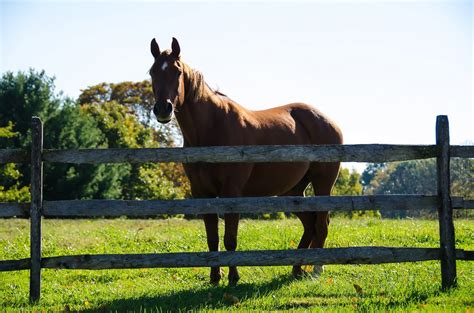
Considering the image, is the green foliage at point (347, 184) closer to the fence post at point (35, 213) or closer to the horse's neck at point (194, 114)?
the horse's neck at point (194, 114)

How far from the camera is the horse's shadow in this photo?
19.6 ft

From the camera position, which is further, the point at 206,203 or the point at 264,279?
the point at 264,279

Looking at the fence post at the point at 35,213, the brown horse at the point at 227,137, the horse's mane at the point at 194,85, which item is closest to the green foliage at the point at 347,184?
the brown horse at the point at 227,137

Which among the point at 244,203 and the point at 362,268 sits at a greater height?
the point at 244,203

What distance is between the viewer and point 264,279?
7.95m

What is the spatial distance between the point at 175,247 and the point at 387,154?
5.47 m

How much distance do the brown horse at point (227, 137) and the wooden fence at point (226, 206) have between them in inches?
34.7

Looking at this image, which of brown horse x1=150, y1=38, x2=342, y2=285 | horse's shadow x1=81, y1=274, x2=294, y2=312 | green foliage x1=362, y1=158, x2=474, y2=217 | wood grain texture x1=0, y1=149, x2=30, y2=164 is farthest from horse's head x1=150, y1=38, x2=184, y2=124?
green foliage x1=362, y1=158, x2=474, y2=217

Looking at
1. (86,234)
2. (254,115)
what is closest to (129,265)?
(254,115)

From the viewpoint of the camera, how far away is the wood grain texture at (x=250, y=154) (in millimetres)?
6680

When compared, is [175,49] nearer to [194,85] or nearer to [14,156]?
[194,85]

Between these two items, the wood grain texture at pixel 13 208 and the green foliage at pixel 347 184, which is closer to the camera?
the wood grain texture at pixel 13 208

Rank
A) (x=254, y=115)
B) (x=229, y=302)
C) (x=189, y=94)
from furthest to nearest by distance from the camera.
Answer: (x=254, y=115), (x=189, y=94), (x=229, y=302)

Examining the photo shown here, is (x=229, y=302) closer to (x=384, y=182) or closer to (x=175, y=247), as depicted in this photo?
(x=175, y=247)
